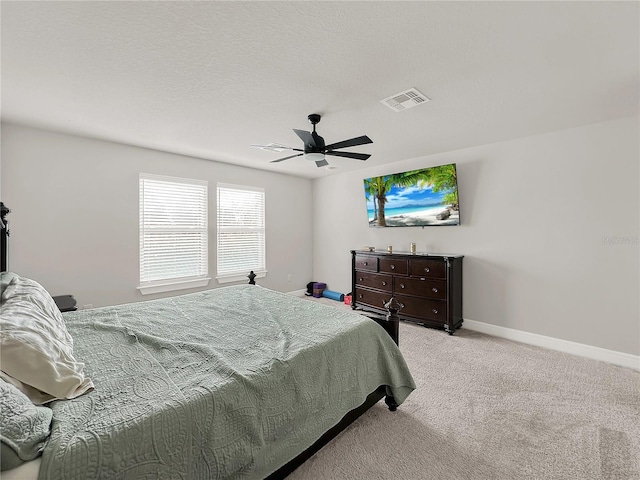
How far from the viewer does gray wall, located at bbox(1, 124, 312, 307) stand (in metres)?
3.21

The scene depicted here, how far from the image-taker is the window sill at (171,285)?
4098 mm

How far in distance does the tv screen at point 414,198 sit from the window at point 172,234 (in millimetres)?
2839

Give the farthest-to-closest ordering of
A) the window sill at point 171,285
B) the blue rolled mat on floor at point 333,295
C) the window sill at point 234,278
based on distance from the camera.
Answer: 1. the blue rolled mat on floor at point 333,295
2. the window sill at point 234,278
3. the window sill at point 171,285

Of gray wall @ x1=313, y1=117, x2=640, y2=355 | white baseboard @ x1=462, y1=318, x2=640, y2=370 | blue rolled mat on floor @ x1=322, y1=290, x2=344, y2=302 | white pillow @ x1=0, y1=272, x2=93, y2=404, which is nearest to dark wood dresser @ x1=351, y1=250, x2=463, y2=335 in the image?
white baseboard @ x1=462, y1=318, x2=640, y2=370

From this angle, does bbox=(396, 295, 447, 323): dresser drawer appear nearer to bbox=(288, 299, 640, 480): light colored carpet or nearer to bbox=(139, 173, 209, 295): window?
bbox=(288, 299, 640, 480): light colored carpet

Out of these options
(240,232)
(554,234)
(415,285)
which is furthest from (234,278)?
(554,234)

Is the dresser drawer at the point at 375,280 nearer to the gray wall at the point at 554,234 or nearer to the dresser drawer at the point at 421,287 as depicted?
the dresser drawer at the point at 421,287

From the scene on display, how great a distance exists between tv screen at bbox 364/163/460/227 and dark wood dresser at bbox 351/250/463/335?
1.93 feet

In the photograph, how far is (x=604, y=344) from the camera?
10.3ft

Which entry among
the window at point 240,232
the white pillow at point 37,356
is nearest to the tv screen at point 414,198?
the window at point 240,232

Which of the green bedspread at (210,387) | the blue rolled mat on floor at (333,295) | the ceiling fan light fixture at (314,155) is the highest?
the ceiling fan light fixture at (314,155)

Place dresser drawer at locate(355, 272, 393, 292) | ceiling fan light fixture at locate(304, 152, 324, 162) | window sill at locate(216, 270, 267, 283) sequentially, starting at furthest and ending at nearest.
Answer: window sill at locate(216, 270, 267, 283), dresser drawer at locate(355, 272, 393, 292), ceiling fan light fixture at locate(304, 152, 324, 162)

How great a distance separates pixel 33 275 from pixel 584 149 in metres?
6.33

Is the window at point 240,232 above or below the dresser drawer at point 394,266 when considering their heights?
above
